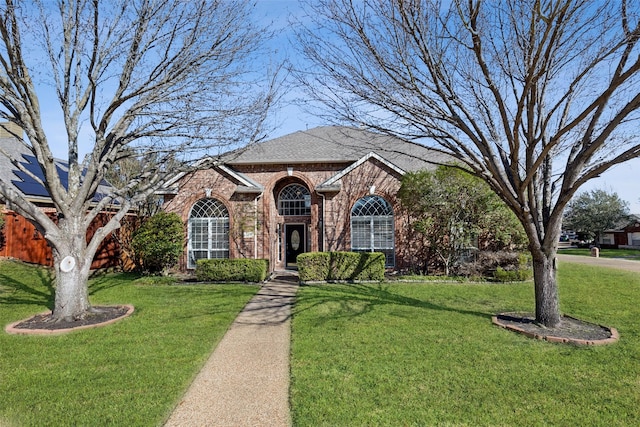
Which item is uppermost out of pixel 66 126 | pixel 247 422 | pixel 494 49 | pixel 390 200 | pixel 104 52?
pixel 104 52

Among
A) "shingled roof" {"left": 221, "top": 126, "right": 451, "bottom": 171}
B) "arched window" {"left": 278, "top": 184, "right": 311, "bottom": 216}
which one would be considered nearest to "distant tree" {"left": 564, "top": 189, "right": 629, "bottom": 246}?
"shingled roof" {"left": 221, "top": 126, "right": 451, "bottom": 171}

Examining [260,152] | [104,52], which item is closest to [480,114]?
[104,52]

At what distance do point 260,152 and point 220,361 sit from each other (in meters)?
13.0

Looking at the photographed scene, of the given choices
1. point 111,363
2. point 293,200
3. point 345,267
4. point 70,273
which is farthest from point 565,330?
point 293,200

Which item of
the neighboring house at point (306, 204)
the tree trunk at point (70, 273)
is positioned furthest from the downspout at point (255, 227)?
the tree trunk at point (70, 273)

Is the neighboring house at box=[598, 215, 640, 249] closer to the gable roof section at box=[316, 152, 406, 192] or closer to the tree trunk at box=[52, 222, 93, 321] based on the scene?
the gable roof section at box=[316, 152, 406, 192]

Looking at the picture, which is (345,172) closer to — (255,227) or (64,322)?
(255,227)

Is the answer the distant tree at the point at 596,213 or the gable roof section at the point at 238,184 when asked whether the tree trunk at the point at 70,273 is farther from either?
the distant tree at the point at 596,213

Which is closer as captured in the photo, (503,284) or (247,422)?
(247,422)

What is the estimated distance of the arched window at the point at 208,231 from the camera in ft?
53.5

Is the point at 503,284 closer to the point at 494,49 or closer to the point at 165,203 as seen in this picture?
the point at 494,49

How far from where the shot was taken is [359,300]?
9867 millimetres

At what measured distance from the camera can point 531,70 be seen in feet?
18.4

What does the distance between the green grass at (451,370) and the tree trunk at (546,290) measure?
937 mm
